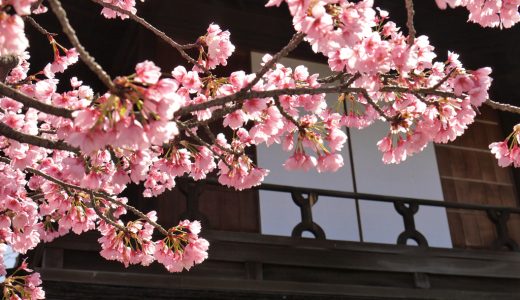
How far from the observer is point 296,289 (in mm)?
5379

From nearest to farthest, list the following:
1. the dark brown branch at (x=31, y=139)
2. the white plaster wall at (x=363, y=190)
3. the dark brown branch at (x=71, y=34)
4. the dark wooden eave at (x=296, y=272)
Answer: the dark brown branch at (x=71, y=34) < the dark brown branch at (x=31, y=139) < the dark wooden eave at (x=296, y=272) < the white plaster wall at (x=363, y=190)

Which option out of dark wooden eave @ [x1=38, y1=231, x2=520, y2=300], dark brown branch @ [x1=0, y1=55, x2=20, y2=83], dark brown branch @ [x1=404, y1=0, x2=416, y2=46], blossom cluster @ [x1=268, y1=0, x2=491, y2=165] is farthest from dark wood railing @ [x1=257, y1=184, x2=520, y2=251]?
dark brown branch @ [x1=404, y1=0, x2=416, y2=46]

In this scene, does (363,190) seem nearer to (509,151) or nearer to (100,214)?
(509,151)

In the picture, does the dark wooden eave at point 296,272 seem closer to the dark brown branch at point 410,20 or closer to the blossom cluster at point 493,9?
the blossom cluster at point 493,9

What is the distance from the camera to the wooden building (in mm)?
5121

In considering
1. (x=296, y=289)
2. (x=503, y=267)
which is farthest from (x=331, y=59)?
(x=503, y=267)

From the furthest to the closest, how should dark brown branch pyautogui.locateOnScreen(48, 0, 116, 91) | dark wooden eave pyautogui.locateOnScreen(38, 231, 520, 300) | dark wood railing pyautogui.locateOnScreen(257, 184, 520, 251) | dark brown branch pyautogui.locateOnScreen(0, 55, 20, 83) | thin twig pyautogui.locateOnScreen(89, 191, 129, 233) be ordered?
dark wood railing pyautogui.locateOnScreen(257, 184, 520, 251)
dark wooden eave pyautogui.locateOnScreen(38, 231, 520, 300)
thin twig pyautogui.locateOnScreen(89, 191, 129, 233)
dark brown branch pyautogui.locateOnScreen(0, 55, 20, 83)
dark brown branch pyautogui.locateOnScreen(48, 0, 116, 91)

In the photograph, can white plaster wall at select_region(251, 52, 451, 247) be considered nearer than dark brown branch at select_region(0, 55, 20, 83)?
No

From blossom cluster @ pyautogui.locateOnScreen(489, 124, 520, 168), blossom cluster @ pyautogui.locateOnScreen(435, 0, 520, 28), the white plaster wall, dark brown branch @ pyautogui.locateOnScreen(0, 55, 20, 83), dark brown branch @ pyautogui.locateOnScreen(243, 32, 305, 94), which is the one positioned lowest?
blossom cluster @ pyautogui.locateOnScreen(489, 124, 520, 168)

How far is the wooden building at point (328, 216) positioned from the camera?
202 inches

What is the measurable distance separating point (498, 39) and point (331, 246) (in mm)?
3341

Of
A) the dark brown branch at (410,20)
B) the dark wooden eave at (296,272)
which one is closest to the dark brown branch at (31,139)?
the dark brown branch at (410,20)

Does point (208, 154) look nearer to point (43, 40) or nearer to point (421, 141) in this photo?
point (421, 141)

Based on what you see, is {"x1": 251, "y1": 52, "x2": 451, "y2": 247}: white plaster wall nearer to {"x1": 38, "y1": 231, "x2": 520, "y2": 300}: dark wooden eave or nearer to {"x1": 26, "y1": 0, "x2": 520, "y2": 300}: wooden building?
{"x1": 26, "y1": 0, "x2": 520, "y2": 300}: wooden building
